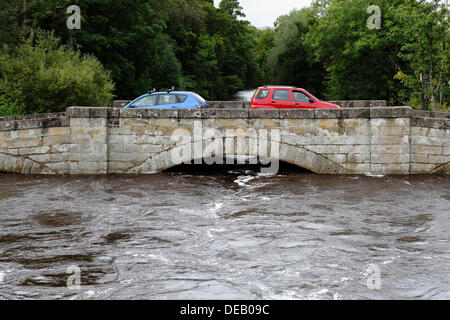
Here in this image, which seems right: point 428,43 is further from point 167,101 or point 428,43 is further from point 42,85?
point 42,85

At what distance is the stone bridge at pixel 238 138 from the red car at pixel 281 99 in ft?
9.55

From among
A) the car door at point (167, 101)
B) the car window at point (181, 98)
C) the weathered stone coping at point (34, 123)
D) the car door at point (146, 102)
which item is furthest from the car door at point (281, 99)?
the weathered stone coping at point (34, 123)

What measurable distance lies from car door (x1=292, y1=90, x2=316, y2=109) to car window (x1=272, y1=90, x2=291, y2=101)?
0.24m

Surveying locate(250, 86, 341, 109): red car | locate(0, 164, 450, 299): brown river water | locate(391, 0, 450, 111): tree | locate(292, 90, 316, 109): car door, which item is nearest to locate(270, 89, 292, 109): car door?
locate(250, 86, 341, 109): red car

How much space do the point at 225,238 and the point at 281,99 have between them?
962 cm

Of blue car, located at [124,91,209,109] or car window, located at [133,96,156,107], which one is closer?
blue car, located at [124,91,209,109]

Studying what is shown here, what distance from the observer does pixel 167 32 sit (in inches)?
1933

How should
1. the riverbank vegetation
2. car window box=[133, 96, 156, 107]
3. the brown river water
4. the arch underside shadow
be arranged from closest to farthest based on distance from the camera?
1. the brown river water
2. the arch underside shadow
3. car window box=[133, 96, 156, 107]
4. the riverbank vegetation

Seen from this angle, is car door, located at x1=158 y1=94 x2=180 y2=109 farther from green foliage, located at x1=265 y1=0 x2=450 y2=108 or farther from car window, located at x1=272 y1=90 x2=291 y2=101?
green foliage, located at x1=265 y1=0 x2=450 y2=108

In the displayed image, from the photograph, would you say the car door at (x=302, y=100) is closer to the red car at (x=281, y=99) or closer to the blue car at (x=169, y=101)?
the red car at (x=281, y=99)

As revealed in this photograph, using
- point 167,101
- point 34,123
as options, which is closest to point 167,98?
point 167,101

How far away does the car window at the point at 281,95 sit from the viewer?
17.4 meters

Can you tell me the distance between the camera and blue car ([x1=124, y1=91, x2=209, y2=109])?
1638cm
